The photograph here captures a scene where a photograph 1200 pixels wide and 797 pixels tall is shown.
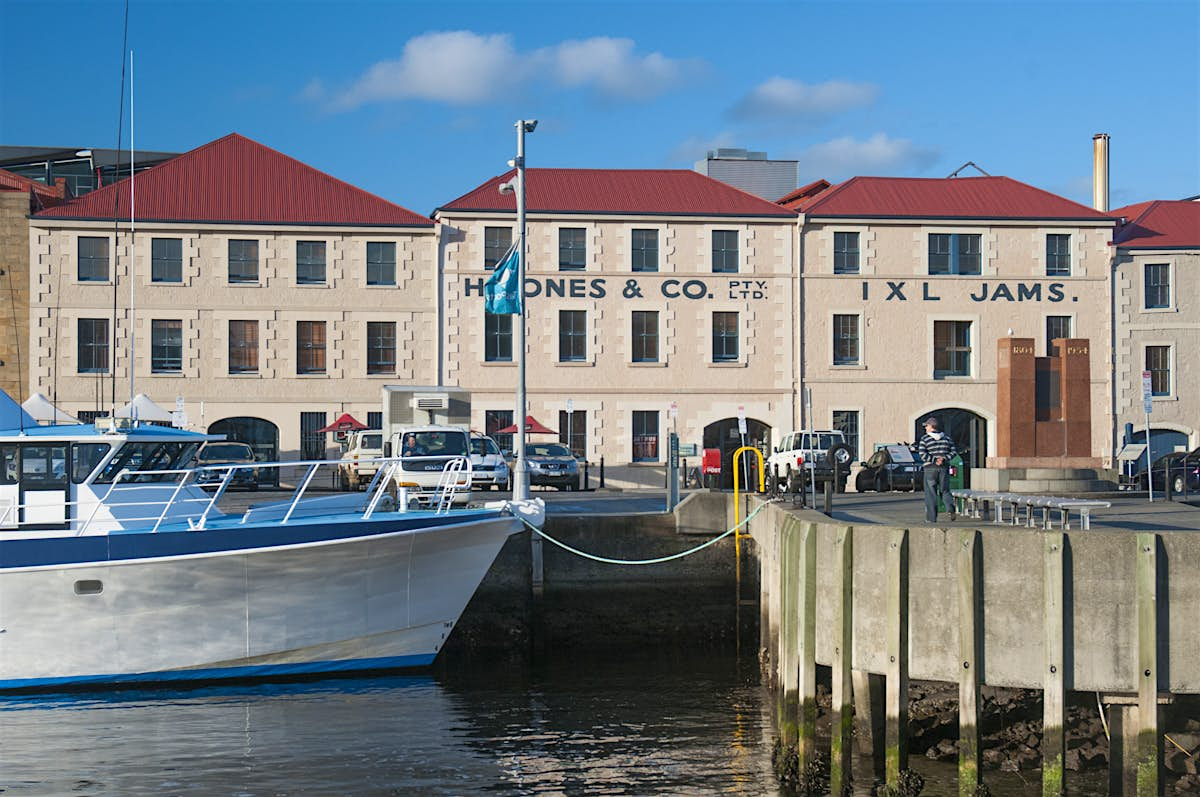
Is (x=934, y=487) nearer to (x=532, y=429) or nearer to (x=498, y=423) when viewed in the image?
(x=532, y=429)

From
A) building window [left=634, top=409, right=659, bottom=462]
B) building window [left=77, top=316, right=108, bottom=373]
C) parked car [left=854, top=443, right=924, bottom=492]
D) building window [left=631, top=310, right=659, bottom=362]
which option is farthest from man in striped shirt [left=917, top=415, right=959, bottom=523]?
building window [left=77, top=316, right=108, bottom=373]

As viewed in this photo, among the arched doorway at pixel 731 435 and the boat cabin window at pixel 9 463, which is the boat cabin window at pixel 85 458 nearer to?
the boat cabin window at pixel 9 463

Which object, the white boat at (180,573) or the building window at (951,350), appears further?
the building window at (951,350)

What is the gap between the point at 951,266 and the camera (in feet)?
152

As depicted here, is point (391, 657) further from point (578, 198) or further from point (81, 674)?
point (578, 198)

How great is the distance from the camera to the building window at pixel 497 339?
44.8m

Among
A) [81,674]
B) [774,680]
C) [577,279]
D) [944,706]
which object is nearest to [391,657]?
[81,674]

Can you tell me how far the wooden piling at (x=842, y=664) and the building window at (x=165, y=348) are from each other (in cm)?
3362

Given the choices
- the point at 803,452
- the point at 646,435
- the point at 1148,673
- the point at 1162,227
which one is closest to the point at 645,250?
the point at 646,435

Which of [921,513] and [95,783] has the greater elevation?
[921,513]

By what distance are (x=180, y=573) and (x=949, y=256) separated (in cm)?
3354

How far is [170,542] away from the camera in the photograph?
18.2 metres

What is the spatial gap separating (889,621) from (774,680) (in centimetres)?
513

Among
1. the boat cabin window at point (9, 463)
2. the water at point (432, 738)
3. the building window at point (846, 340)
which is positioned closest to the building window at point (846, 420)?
the building window at point (846, 340)
